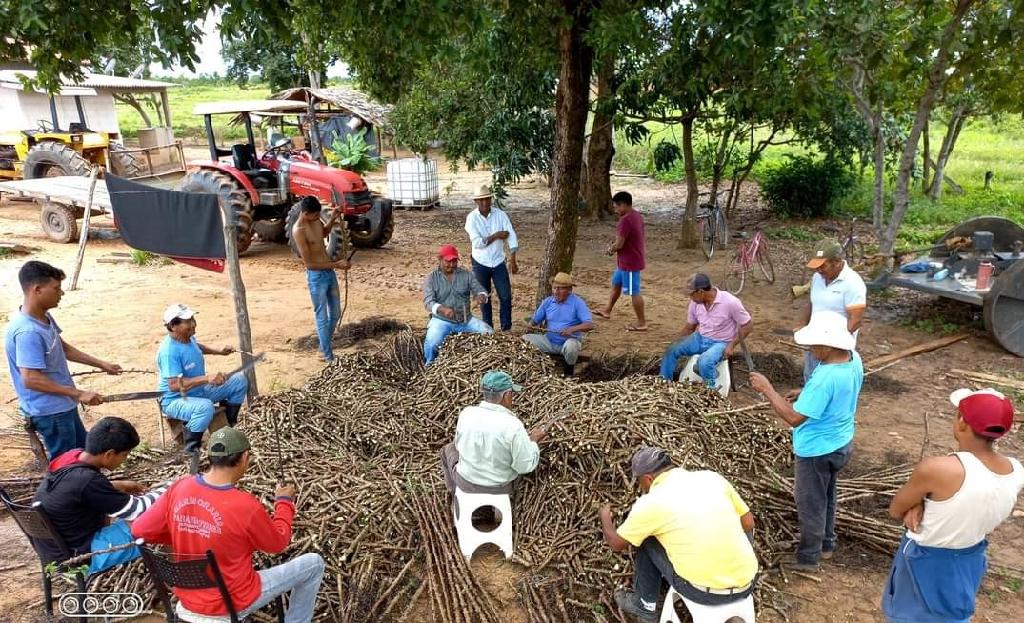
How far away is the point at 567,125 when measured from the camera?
7.43 metres

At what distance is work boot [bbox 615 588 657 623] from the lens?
3.68m

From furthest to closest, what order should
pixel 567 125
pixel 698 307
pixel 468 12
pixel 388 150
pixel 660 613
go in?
pixel 388 150
pixel 567 125
pixel 698 307
pixel 468 12
pixel 660 613

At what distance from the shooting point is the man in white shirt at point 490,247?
308 inches

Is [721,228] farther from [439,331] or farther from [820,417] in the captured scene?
[820,417]

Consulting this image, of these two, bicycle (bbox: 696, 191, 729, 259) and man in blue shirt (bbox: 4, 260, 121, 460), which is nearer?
man in blue shirt (bbox: 4, 260, 121, 460)

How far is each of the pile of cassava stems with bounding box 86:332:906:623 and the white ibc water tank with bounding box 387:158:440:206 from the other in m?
11.1

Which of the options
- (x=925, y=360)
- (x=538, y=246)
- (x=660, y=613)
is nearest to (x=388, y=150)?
(x=538, y=246)

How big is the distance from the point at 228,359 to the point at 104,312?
113 inches

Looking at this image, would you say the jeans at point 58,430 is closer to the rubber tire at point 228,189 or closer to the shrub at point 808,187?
the rubber tire at point 228,189

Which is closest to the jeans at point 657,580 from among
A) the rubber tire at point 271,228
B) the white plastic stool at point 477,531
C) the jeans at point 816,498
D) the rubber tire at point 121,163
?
the white plastic stool at point 477,531

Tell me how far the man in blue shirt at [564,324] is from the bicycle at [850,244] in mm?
5248

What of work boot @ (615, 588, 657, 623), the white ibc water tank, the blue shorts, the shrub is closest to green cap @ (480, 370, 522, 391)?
work boot @ (615, 588, 657, 623)

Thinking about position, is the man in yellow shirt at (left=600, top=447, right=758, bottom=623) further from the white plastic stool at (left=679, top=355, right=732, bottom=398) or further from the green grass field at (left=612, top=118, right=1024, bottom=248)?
the green grass field at (left=612, top=118, right=1024, bottom=248)

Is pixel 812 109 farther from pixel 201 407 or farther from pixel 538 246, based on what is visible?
pixel 201 407
